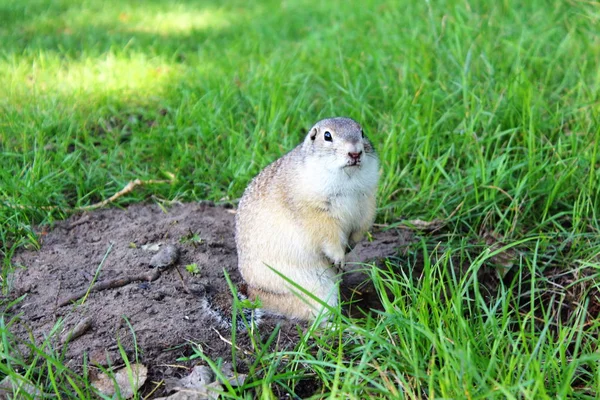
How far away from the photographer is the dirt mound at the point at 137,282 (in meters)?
2.89

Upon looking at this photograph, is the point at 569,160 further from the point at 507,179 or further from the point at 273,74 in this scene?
the point at 273,74

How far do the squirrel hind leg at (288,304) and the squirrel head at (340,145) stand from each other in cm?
66

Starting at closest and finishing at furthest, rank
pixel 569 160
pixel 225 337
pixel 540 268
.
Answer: pixel 225 337 → pixel 540 268 → pixel 569 160

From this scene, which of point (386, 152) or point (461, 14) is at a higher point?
point (461, 14)

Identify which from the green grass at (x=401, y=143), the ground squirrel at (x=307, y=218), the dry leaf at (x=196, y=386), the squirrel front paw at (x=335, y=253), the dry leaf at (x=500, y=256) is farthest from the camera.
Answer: the dry leaf at (x=500, y=256)

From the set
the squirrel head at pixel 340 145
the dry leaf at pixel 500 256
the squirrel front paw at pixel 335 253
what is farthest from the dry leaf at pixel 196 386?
the dry leaf at pixel 500 256

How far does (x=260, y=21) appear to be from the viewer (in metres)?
7.57

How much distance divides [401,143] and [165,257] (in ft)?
5.46

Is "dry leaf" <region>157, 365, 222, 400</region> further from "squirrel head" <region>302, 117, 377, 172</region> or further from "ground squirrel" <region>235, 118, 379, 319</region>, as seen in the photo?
"squirrel head" <region>302, 117, 377, 172</region>

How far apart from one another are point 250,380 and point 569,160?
7.85ft

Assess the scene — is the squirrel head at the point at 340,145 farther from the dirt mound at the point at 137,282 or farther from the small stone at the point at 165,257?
the small stone at the point at 165,257

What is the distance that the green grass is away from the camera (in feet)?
8.86

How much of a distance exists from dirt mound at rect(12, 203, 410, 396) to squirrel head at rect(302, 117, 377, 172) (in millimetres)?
699

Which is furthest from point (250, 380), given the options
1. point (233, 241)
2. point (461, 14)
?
point (461, 14)
